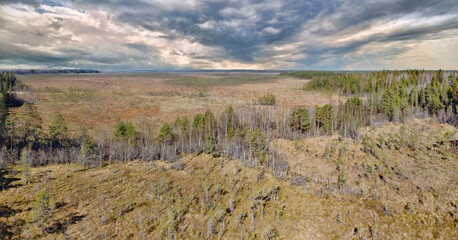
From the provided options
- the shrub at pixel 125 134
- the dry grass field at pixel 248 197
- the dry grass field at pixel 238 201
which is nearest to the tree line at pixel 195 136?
the shrub at pixel 125 134

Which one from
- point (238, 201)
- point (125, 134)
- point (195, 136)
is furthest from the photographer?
point (195, 136)

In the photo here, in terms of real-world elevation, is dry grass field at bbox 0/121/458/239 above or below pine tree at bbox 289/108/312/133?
below

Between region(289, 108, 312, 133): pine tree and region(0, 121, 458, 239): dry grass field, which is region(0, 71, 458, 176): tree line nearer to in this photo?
region(289, 108, 312, 133): pine tree

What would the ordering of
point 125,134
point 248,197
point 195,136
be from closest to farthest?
point 248,197 → point 125,134 → point 195,136

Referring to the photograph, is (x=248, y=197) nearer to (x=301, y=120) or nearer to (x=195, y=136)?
(x=195, y=136)

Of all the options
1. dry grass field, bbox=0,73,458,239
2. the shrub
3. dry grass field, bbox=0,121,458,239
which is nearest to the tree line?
the shrub

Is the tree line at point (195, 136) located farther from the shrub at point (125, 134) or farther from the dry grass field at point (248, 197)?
the dry grass field at point (248, 197)

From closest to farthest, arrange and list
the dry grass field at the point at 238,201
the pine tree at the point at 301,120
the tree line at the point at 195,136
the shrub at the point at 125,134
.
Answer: the dry grass field at the point at 238,201, the tree line at the point at 195,136, the shrub at the point at 125,134, the pine tree at the point at 301,120

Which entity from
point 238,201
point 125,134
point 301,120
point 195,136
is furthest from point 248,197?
point 301,120

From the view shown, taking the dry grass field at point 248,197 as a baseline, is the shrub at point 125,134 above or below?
above

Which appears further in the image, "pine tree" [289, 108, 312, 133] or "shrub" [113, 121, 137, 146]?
"pine tree" [289, 108, 312, 133]

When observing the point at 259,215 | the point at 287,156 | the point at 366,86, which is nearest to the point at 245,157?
the point at 287,156

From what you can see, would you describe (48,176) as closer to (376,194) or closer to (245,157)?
(245,157)

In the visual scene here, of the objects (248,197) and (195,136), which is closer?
(248,197)
